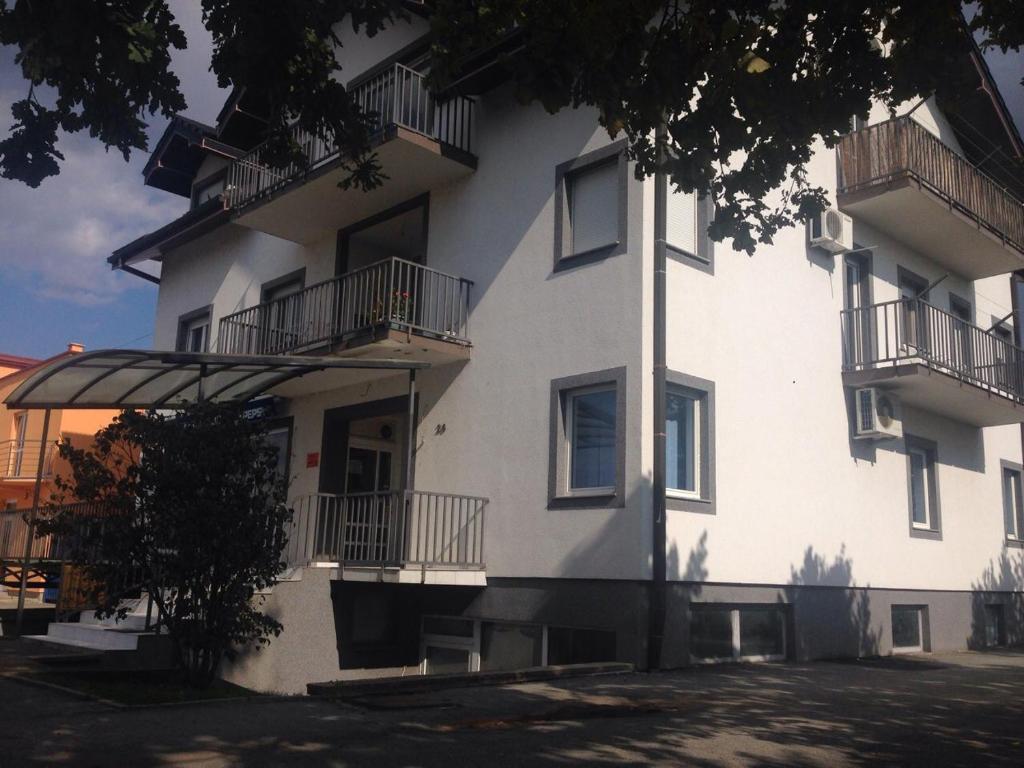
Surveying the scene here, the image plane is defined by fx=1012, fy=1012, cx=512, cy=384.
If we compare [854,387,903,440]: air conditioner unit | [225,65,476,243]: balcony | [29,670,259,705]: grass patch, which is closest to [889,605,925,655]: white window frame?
[854,387,903,440]: air conditioner unit

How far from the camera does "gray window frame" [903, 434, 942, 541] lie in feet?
52.6

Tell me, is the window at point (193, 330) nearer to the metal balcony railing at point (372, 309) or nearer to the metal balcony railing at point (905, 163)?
the metal balcony railing at point (372, 309)

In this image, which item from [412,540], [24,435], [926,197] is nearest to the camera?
[412,540]

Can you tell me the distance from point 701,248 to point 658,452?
2.95 meters

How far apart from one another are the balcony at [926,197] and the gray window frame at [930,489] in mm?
3405

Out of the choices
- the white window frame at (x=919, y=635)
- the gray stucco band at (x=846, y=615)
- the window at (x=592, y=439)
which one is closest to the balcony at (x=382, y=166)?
the window at (x=592, y=439)

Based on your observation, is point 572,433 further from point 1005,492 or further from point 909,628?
point 1005,492

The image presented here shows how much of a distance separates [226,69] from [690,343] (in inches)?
262

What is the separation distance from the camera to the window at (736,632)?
39.2 ft

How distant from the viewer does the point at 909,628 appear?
15.7m

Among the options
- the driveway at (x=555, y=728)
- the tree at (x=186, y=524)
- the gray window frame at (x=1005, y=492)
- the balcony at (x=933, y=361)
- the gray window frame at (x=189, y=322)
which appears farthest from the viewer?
the gray window frame at (x=189, y=322)

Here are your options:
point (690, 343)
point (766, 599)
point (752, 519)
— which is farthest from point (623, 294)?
point (766, 599)

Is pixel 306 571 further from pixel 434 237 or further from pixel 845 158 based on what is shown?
pixel 845 158

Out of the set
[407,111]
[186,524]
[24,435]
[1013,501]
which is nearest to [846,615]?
A: [1013,501]
